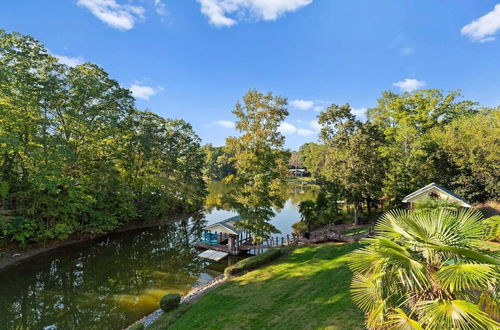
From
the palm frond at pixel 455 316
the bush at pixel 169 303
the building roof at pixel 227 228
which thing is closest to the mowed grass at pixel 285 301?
the bush at pixel 169 303

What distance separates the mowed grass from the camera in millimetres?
7641

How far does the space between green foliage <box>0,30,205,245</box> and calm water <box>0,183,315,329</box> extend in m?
2.62

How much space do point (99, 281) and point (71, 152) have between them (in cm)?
1001

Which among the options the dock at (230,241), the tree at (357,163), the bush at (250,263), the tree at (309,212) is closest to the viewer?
the bush at (250,263)

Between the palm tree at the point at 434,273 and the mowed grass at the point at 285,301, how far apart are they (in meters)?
3.09

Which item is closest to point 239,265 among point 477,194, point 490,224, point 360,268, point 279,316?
point 279,316

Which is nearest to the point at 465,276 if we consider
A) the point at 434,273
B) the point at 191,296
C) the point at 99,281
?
the point at 434,273

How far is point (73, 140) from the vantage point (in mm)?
20969

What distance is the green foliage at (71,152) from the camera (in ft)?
55.2

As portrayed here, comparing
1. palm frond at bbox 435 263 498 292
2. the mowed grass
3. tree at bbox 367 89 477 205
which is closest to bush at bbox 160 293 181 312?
the mowed grass

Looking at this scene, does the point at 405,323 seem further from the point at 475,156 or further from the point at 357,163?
the point at 475,156

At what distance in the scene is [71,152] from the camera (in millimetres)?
18969

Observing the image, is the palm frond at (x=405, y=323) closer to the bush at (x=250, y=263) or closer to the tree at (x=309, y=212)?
the bush at (x=250, y=263)

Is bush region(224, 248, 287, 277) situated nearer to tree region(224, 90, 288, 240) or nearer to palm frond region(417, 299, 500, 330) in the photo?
tree region(224, 90, 288, 240)
